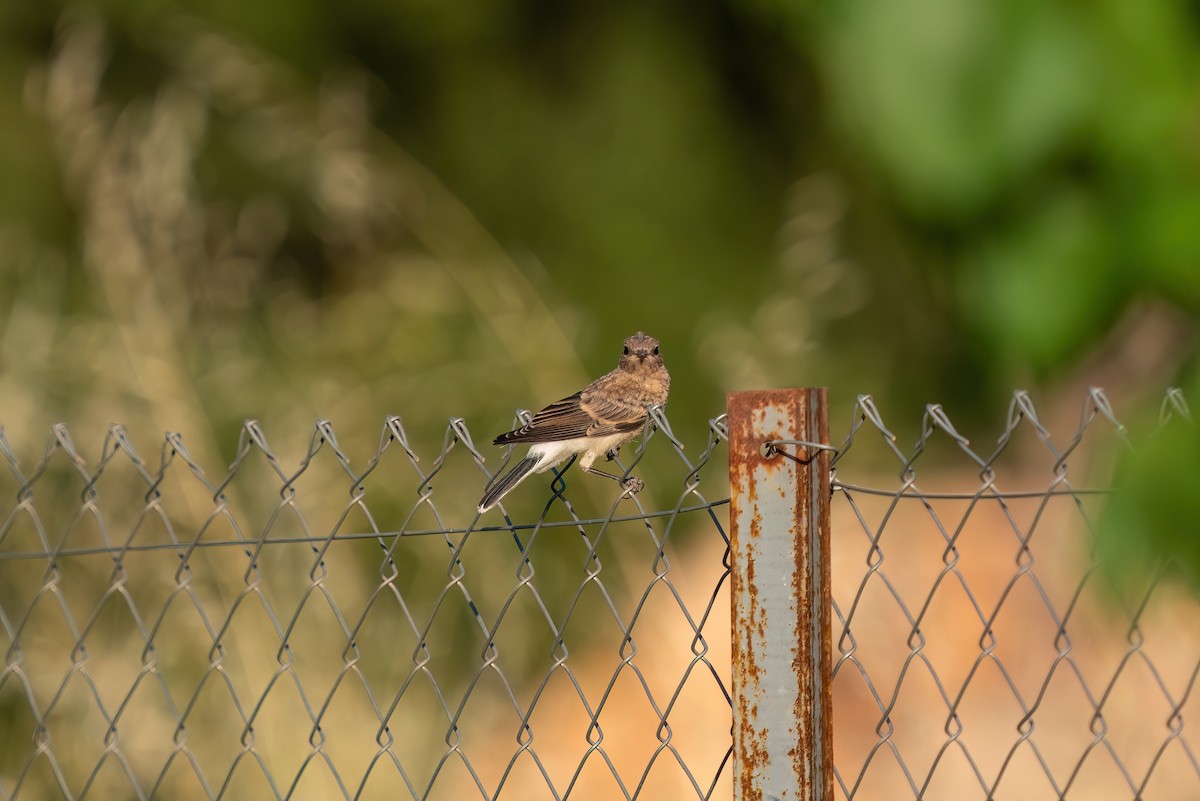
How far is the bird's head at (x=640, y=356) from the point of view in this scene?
4.58 meters

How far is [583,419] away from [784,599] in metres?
1.72

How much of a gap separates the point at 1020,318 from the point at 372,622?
14.8 ft

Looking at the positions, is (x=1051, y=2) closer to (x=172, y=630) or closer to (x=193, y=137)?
(x=172, y=630)

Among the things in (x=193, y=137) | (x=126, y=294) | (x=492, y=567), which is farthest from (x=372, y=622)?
(x=193, y=137)

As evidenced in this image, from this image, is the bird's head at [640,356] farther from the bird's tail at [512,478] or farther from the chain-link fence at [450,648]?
the bird's tail at [512,478]

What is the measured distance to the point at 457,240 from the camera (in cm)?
802

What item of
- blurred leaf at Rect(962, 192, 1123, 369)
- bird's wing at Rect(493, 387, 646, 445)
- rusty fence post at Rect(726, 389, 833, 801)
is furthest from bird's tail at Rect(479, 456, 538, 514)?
blurred leaf at Rect(962, 192, 1123, 369)

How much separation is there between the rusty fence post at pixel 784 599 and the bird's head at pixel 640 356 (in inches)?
91.2

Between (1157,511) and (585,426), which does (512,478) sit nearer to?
(585,426)

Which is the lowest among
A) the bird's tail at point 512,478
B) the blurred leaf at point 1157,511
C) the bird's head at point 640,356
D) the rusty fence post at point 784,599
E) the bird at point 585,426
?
the blurred leaf at point 1157,511

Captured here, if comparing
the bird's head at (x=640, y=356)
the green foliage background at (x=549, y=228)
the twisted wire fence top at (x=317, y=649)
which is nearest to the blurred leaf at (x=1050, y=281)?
the green foliage background at (x=549, y=228)

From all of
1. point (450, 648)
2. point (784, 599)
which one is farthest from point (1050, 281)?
point (450, 648)

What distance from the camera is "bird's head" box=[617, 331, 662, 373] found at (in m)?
4.58

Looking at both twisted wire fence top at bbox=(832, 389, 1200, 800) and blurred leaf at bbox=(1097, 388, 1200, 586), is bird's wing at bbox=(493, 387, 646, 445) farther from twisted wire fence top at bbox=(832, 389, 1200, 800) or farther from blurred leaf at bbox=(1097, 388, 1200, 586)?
blurred leaf at bbox=(1097, 388, 1200, 586)
